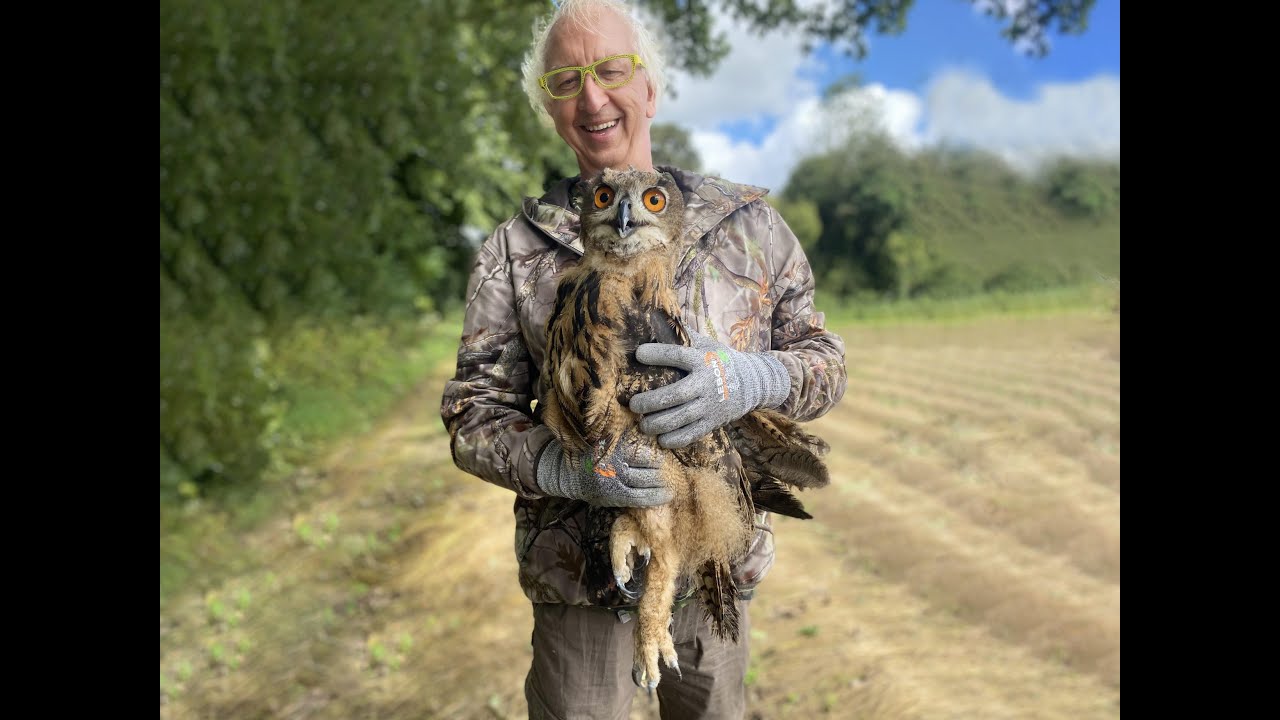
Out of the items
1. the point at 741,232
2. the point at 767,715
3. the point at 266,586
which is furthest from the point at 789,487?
the point at 266,586

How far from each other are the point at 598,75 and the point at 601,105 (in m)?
0.08

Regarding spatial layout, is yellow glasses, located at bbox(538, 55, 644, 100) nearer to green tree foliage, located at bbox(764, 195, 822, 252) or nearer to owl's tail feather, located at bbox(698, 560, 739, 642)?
owl's tail feather, located at bbox(698, 560, 739, 642)

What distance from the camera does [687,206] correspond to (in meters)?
2.03

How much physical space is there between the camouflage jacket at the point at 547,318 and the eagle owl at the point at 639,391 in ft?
0.49

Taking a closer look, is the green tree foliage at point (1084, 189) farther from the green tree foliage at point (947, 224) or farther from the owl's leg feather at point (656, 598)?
the owl's leg feather at point (656, 598)

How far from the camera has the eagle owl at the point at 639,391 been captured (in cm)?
172

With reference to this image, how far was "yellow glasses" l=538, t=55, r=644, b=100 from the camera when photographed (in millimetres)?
2006

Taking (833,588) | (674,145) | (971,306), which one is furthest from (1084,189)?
(833,588)

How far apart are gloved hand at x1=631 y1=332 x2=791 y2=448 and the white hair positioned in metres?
0.78

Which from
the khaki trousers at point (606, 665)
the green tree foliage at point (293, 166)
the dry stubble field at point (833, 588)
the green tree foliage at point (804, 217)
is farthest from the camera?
the green tree foliage at point (804, 217)

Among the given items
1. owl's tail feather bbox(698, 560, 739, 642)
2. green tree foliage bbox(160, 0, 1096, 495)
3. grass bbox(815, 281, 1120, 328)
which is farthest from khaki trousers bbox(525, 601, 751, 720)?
grass bbox(815, 281, 1120, 328)

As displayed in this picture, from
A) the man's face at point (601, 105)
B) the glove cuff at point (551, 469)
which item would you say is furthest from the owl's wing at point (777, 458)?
the man's face at point (601, 105)

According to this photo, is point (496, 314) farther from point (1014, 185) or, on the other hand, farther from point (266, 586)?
point (1014, 185)

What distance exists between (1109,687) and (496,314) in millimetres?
3737
